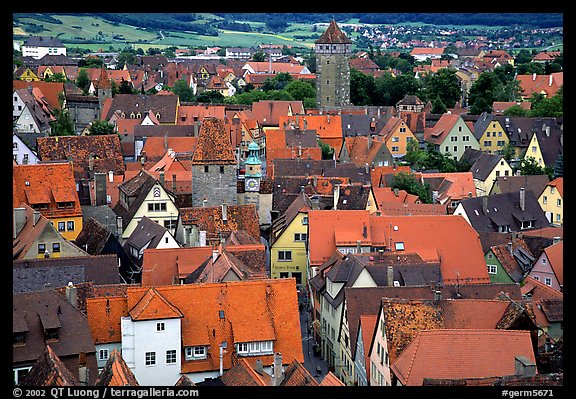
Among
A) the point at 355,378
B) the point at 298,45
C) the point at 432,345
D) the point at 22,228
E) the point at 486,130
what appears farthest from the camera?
the point at 298,45

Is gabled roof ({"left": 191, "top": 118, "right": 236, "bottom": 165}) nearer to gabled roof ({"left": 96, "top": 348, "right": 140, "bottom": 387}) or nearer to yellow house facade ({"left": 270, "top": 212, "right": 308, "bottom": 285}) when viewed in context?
yellow house facade ({"left": 270, "top": 212, "right": 308, "bottom": 285})

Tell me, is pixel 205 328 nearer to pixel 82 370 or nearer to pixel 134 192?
pixel 82 370

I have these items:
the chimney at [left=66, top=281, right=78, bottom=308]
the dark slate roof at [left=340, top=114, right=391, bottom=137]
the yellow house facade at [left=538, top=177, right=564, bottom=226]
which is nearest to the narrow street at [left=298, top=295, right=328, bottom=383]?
the chimney at [left=66, top=281, right=78, bottom=308]

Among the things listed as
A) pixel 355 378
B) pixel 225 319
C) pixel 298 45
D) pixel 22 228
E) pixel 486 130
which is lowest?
pixel 355 378

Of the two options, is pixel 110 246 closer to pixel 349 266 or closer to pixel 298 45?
pixel 349 266

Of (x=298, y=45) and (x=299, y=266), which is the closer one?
(x=299, y=266)

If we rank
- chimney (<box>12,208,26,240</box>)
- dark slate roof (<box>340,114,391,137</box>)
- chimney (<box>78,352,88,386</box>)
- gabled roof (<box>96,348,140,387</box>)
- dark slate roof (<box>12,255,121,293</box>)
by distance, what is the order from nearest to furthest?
gabled roof (<box>96,348,140,387</box>)
chimney (<box>78,352,88,386</box>)
dark slate roof (<box>12,255,121,293</box>)
chimney (<box>12,208,26,240</box>)
dark slate roof (<box>340,114,391,137</box>)

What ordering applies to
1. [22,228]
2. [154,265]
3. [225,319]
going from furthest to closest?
1. [22,228]
2. [154,265]
3. [225,319]
